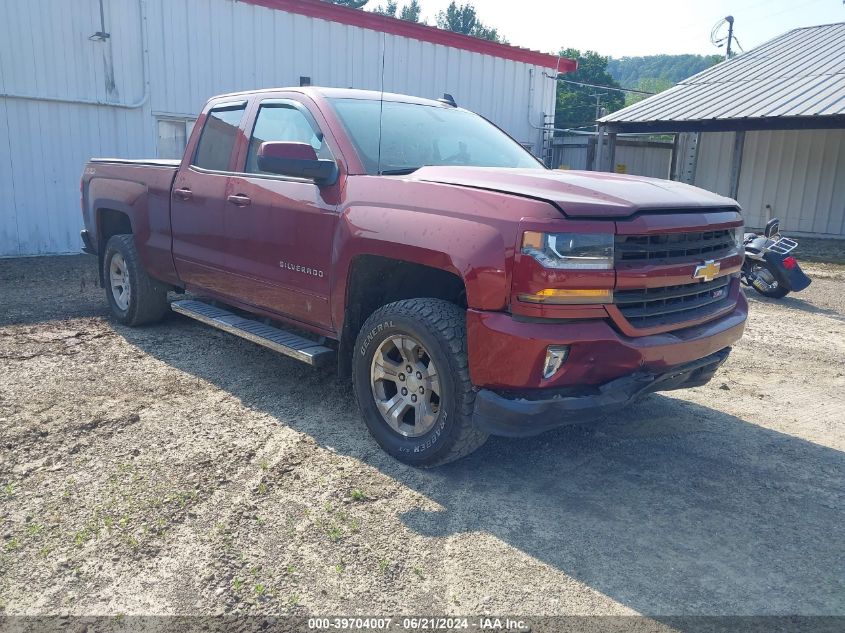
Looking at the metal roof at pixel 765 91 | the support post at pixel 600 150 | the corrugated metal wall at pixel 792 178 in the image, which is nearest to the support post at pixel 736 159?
the metal roof at pixel 765 91

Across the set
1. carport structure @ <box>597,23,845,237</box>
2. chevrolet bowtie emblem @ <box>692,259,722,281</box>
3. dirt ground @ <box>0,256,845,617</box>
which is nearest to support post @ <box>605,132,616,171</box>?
carport structure @ <box>597,23,845,237</box>

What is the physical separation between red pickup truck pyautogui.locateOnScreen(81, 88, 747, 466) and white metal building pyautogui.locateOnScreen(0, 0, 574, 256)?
7055 mm

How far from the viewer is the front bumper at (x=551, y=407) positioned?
3178mm

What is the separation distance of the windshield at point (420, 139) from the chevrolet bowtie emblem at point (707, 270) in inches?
59.6

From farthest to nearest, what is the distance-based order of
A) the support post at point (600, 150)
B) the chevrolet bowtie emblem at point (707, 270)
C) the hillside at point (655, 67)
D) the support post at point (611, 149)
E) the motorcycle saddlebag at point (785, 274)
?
the hillside at point (655, 67)
the support post at point (600, 150)
the support post at point (611, 149)
the motorcycle saddlebag at point (785, 274)
the chevrolet bowtie emblem at point (707, 270)

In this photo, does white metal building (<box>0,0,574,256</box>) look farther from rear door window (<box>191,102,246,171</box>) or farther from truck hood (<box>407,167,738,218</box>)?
truck hood (<box>407,167,738,218</box>)

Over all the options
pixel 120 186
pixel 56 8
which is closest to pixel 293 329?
pixel 120 186

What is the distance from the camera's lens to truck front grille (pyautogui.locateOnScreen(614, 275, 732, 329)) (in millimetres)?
3330

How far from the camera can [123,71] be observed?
38.0ft

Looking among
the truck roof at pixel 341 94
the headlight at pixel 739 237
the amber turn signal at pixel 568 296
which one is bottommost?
the amber turn signal at pixel 568 296

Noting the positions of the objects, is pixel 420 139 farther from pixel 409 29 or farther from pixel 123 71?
pixel 409 29

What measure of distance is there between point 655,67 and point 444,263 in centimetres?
12826

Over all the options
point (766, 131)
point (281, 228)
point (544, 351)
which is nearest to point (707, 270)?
point (544, 351)

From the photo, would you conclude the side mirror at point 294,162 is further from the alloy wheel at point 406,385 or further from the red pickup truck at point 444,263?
the alloy wheel at point 406,385
